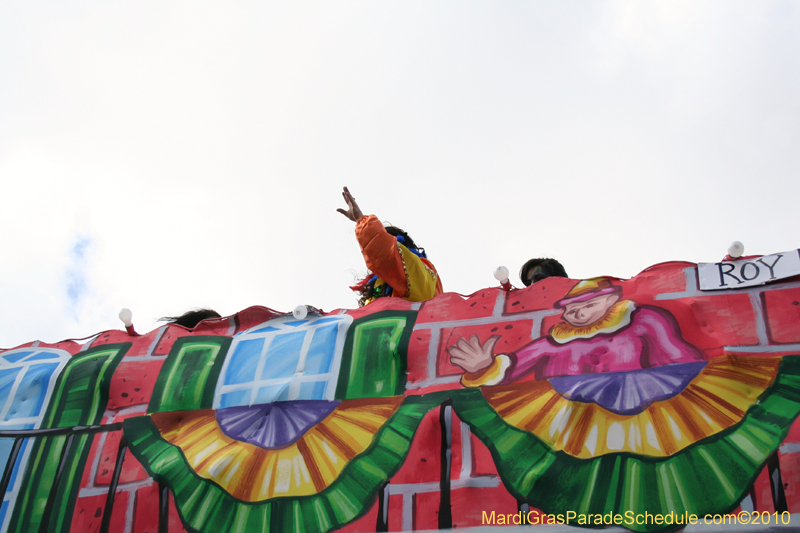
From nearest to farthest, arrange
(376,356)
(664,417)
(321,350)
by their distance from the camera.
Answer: (664,417) < (376,356) < (321,350)

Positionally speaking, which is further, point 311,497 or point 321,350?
point 321,350

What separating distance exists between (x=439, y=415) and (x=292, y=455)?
535mm

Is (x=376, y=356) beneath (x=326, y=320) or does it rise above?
beneath

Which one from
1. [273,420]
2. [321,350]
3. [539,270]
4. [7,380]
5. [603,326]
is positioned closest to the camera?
[603,326]

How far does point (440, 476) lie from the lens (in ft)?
7.35

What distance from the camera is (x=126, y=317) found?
316cm

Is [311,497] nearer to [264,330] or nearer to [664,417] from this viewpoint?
[264,330]

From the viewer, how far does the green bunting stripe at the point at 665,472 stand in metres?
1.94

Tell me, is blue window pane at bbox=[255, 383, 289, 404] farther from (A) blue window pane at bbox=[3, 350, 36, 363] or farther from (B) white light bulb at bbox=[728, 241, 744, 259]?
(B) white light bulb at bbox=[728, 241, 744, 259]

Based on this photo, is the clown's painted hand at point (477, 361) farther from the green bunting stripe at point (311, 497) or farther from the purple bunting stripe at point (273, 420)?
the purple bunting stripe at point (273, 420)

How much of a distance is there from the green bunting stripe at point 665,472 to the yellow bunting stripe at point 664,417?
26 mm

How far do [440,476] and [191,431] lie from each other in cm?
102

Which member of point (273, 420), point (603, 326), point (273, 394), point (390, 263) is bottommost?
point (273, 420)

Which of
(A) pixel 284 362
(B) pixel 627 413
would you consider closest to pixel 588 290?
(B) pixel 627 413
